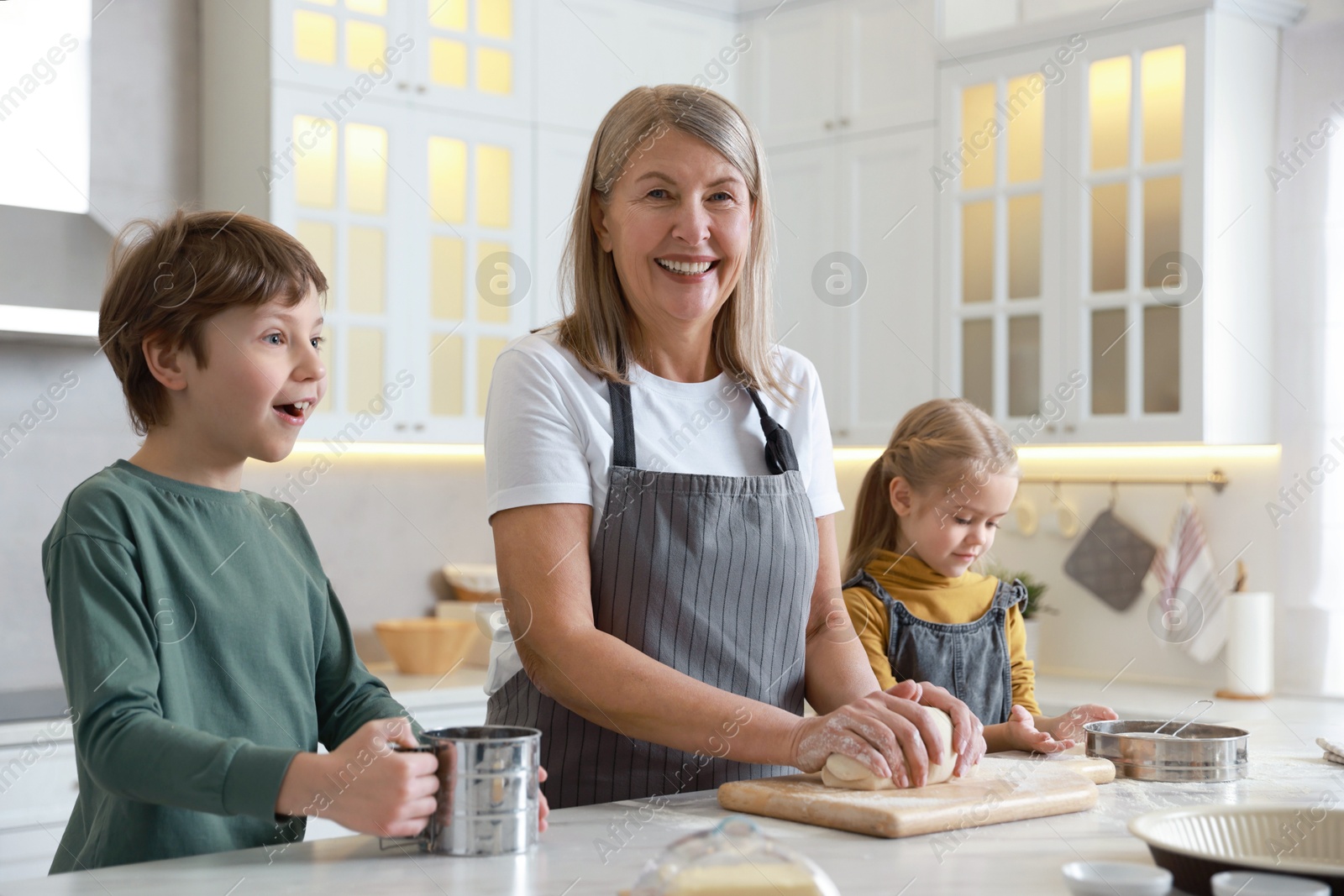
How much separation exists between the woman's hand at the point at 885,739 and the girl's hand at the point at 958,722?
0.04 metres

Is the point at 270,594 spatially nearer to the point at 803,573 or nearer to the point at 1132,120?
the point at 803,573

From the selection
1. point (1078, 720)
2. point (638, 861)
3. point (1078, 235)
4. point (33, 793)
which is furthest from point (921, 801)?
point (1078, 235)

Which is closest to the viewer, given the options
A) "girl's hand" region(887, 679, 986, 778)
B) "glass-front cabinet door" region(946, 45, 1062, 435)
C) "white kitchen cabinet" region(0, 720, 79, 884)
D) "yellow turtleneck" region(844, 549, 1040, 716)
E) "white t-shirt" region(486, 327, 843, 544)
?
"girl's hand" region(887, 679, 986, 778)

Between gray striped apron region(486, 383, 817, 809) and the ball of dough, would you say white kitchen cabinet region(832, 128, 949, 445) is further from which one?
the ball of dough

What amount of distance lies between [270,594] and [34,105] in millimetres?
1887

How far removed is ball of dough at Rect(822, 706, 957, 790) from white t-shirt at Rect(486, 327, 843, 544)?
326 millimetres

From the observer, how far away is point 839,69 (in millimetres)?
3311

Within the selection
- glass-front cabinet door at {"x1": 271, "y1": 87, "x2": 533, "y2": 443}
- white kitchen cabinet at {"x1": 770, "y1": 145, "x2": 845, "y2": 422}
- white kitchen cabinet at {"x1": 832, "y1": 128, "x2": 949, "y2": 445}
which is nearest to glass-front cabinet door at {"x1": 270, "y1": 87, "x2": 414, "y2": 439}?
glass-front cabinet door at {"x1": 271, "y1": 87, "x2": 533, "y2": 443}

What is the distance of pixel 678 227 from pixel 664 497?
27 cm

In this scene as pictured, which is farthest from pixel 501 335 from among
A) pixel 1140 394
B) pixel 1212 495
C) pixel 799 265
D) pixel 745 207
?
pixel 745 207

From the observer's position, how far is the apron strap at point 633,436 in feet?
4.25

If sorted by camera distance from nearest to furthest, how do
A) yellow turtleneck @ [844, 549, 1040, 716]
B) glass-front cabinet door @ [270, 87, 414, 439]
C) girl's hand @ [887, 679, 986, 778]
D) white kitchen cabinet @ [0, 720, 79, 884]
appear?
1. girl's hand @ [887, 679, 986, 778]
2. yellow turtleneck @ [844, 549, 1040, 716]
3. white kitchen cabinet @ [0, 720, 79, 884]
4. glass-front cabinet door @ [270, 87, 414, 439]

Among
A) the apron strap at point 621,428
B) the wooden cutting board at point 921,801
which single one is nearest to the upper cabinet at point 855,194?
the apron strap at point 621,428

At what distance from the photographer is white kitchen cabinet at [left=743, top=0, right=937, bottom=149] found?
125 inches
